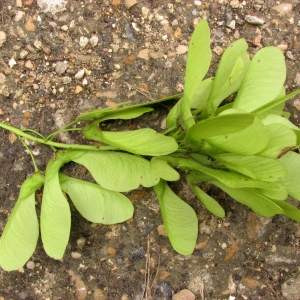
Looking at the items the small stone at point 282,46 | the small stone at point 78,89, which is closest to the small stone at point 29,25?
the small stone at point 78,89

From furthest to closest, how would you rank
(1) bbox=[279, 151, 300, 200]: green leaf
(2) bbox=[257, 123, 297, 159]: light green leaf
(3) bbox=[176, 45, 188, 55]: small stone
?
(3) bbox=[176, 45, 188, 55]: small stone, (1) bbox=[279, 151, 300, 200]: green leaf, (2) bbox=[257, 123, 297, 159]: light green leaf

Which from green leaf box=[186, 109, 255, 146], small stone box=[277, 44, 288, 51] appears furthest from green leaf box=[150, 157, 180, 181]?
small stone box=[277, 44, 288, 51]

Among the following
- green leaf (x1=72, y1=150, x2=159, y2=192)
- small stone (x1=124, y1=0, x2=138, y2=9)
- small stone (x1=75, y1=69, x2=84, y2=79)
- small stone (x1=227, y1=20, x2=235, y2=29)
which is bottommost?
green leaf (x1=72, y1=150, x2=159, y2=192)

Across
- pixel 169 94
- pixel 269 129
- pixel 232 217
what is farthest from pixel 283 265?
pixel 169 94

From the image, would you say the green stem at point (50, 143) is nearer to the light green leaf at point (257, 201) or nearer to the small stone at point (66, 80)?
the small stone at point (66, 80)

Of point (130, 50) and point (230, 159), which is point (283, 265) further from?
point (130, 50)

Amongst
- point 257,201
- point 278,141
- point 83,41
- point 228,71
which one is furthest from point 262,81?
point 83,41

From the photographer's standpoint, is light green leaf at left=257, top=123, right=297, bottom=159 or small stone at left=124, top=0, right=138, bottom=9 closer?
light green leaf at left=257, top=123, right=297, bottom=159

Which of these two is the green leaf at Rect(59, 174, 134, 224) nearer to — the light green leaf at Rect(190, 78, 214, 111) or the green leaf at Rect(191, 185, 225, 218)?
the green leaf at Rect(191, 185, 225, 218)

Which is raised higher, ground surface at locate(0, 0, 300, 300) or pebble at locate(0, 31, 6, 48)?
pebble at locate(0, 31, 6, 48)
